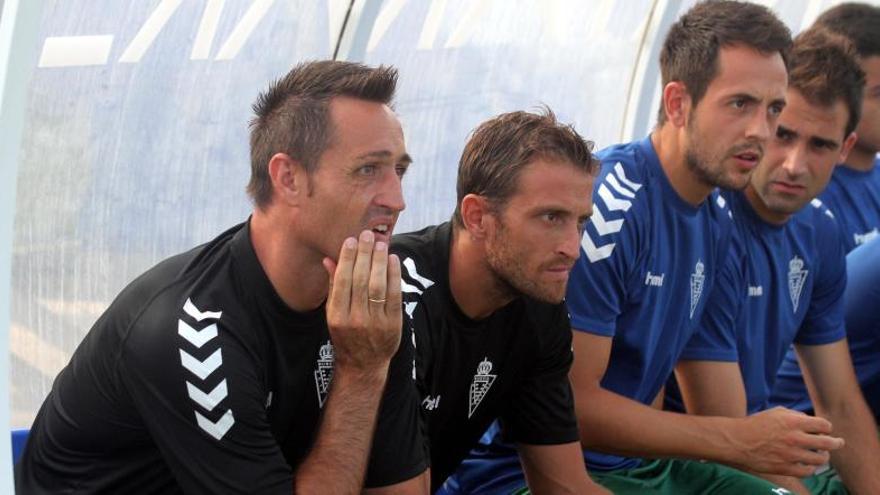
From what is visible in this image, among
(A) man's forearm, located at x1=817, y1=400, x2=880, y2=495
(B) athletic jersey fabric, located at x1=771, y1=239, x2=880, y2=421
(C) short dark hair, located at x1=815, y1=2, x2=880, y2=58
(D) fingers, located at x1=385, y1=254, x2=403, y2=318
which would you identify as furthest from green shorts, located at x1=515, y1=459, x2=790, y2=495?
(C) short dark hair, located at x1=815, y1=2, x2=880, y2=58

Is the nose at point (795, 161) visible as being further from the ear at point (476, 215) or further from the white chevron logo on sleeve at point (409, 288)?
the white chevron logo on sleeve at point (409, 288)

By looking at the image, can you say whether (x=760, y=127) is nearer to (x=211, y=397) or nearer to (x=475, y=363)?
(x=475, y=363)

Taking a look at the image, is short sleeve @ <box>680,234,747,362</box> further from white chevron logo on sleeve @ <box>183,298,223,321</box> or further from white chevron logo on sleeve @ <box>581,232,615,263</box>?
white chevron logo on sleeve @ <box>183,298,223,321</box>

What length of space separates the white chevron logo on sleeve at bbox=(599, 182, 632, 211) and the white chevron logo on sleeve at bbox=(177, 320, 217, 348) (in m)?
1.55

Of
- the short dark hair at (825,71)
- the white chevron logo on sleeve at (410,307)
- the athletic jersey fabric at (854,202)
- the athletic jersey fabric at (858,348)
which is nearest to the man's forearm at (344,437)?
the white chevron logo on sleeve at (410,307)

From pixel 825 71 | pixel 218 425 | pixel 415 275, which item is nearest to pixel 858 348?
pixel 825 71

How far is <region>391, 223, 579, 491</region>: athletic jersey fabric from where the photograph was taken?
12.7ft

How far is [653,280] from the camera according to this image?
445cm

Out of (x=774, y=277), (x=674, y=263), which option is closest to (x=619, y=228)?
(x=674, y=263)

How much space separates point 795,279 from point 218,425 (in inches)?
98.2

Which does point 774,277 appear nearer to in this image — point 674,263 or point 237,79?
point 674,263

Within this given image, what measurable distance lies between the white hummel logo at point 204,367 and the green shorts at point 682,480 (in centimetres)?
154

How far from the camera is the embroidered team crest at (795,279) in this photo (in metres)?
5.05

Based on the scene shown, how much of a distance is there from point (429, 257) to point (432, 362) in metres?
0.27
